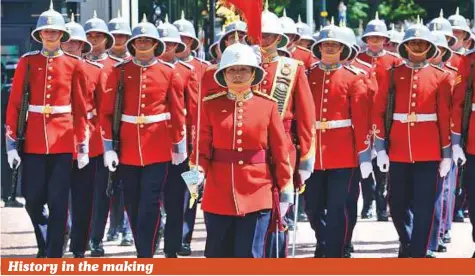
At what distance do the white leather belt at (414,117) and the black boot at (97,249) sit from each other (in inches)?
111

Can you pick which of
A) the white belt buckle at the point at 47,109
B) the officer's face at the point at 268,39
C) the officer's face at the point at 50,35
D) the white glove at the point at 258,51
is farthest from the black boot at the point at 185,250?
the white glove at the point at 258,51

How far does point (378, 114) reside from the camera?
1359 cm

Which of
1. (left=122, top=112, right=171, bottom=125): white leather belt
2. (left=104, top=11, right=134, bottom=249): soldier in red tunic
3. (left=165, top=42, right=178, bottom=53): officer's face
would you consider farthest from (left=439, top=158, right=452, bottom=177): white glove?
(left=104, top=11, right=134, bottom=249): soldier in red tunic

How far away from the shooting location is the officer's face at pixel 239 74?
1092 centimetres

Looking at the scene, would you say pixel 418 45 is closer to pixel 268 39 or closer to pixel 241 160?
pixel 268 39

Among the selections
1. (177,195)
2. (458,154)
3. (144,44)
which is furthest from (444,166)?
(144,44)

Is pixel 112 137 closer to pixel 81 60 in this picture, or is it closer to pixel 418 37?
pixel 81 60

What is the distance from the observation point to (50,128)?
1342cm

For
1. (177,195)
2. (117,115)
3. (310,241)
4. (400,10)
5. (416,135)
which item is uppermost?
(400,10)

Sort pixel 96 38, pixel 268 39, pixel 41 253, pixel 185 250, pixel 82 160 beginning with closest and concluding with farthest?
pixel 268 39
pixel 82 160
pixel 41 253
pixel 185 250
pixel 96 38

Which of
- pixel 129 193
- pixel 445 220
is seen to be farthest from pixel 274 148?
pixel 445 220

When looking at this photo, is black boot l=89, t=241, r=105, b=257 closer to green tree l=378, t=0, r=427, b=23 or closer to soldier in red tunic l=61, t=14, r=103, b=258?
soldier in red tunic l=61, t=14, r=103, b=258

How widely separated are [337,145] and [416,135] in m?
0.63

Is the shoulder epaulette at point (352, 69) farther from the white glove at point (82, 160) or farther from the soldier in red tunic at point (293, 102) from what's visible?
the white glove at point (82, 160)
